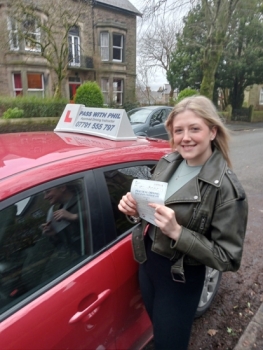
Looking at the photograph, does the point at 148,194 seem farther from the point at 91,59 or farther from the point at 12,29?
the point at 91,59

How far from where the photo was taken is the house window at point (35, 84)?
1862 centimetres

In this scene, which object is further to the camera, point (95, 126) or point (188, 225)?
point (95, 126)

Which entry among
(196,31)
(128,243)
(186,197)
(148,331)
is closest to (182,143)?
(186,197)

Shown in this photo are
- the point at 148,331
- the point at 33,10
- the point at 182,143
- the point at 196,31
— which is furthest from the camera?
the point at 196,31

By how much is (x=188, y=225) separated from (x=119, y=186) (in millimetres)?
576

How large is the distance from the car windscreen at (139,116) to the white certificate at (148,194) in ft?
27.5

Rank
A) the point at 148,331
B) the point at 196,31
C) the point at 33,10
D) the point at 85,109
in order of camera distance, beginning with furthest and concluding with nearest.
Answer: the point at 196,31, the point at 33,10, the point at 85,109, the point at 148,331

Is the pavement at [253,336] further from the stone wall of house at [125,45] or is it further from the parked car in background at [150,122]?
the stone wall of house at [125,45]

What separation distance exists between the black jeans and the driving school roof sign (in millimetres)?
866

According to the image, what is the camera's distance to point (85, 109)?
2.37m

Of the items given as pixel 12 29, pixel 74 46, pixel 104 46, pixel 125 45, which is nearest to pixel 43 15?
pixel 12 29

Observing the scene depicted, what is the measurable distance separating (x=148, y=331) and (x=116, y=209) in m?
0.94

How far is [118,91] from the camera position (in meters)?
22.8

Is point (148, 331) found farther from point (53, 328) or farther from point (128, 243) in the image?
point (53, 328)
